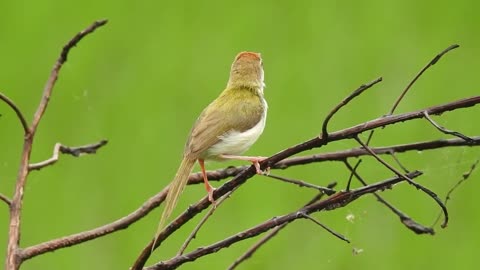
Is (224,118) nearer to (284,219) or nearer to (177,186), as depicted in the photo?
(177,186)

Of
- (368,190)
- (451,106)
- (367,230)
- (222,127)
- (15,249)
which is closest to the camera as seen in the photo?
(451,106)

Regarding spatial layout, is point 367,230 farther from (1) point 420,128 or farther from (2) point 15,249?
(2) point 15,249

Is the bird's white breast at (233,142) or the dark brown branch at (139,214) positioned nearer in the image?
the dark brown branch at (139,214)

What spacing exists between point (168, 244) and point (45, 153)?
1.66 ft

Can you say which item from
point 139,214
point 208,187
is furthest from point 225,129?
point 139,214

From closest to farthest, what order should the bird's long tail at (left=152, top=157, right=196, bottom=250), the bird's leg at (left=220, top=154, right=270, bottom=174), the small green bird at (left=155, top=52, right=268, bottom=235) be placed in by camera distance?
the bird's leg at (left=220, top=154, right=270, bottom=174), the bird's long tail at (left=152, top=157, right=196, bottom=250), the small green bird at (left=155, top=52, right=268, bottom=235)

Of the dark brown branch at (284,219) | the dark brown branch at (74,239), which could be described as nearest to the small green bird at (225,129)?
the dark brown branch at (74,239)

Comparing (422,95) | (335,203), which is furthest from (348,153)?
(422,95)

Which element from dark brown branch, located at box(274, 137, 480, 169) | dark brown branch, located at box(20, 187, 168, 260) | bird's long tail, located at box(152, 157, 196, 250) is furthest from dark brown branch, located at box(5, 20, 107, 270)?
dark brown branch, located at box(274, 137, 480, 169)

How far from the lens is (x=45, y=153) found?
2.86 m

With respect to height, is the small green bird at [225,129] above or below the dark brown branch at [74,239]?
above

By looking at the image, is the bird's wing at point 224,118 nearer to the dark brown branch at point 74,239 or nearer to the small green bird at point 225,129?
the small green bird at point 225,129

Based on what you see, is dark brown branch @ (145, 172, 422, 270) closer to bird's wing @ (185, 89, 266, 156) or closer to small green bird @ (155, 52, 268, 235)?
small green bird @ (155, 52, 268, 235)

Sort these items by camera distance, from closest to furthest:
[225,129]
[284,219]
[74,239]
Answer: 1. [284,219]
2. [74,239]
3. [225,129]
